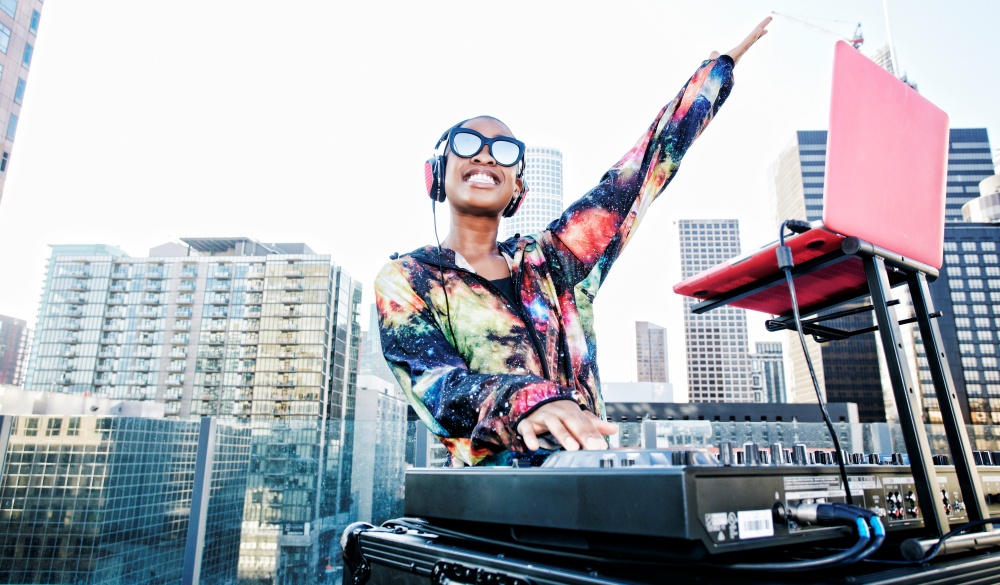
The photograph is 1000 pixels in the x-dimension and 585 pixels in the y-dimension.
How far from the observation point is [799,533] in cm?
51

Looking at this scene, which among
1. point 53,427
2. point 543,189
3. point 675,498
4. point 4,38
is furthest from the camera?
point 543,189

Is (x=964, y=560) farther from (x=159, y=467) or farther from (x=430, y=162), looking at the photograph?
(x=159, y=467)

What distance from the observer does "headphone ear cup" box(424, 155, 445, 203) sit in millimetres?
1400

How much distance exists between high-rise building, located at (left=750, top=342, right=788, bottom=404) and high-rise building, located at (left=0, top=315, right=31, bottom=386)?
395 ft

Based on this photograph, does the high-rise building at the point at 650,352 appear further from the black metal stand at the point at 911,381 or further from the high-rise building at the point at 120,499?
the black metal stand at the point at 911,381

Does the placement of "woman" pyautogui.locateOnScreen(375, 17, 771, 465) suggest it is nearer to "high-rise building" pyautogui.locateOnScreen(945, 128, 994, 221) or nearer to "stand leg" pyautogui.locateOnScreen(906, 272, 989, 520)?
"stand leg" pyautogui.locateOnScreen(906, 272, 989, 520)

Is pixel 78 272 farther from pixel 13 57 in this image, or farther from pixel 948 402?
pixel 948 402

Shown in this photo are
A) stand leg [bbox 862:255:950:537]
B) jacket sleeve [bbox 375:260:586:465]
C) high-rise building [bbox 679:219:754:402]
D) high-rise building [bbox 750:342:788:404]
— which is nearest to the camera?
stand leg [bbox 862:255:950:537]

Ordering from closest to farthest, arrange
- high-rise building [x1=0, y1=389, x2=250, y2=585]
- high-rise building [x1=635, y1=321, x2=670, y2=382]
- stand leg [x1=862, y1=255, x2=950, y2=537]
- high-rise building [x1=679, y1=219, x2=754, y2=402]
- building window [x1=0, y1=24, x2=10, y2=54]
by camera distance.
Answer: stand leg [x1=862, y1=255, x2=950, y2=537], high-rise building [x1=0, y1=389, x2=250, y2=585], building window [x1=0, y1=24, x2=10, y2=54], high-rise building [x1=679, y1=219, x2=754, y2=402], high-rise building [x1=635, y1=321, x2=670, y2=382]

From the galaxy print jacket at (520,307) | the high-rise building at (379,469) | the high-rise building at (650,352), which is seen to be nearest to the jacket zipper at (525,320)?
the galaxy print jacket at (520,307)

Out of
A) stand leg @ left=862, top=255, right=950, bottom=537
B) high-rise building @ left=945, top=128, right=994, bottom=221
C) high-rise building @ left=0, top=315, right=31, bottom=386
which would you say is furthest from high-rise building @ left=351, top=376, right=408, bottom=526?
high-rise building @ left=945, top=128, right=994, bottom=221

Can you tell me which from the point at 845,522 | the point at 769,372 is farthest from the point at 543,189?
the point at 769,372

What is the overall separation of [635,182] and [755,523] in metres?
0.95

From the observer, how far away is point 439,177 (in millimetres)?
1398
